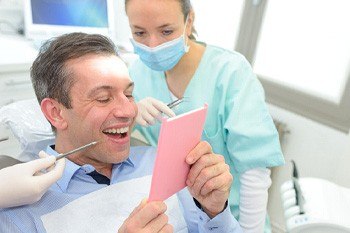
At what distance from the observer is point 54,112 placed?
3.71 feet

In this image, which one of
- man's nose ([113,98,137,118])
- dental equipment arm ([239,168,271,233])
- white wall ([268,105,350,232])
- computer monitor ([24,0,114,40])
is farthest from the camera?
computer monitor ([24,0,114,40])

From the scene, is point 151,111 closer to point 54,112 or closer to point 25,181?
point 54,112

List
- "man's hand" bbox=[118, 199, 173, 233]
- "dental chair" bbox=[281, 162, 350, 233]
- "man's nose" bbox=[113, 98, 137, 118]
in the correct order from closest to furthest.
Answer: "man's hand" bbox=[118, 199, 173, 233] < "dental chair" bbox=[281, 162, 350, 233] < "man's nose" bbox=[113, 98, 137, 118]

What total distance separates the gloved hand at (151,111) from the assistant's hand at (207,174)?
1.38ft

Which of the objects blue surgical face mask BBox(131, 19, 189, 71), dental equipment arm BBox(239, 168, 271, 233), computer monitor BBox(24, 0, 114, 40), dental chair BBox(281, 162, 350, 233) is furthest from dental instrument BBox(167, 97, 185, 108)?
computer monitor BBox(24, 0, 114, 40)

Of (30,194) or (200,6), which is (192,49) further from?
(200,6)

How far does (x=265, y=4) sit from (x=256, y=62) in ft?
1.20

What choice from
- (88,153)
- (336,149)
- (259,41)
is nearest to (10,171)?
(88,153)

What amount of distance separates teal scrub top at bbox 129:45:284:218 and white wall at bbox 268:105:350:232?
823 mm

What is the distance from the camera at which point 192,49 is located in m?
1.44

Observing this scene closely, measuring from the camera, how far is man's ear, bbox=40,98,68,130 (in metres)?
1.12

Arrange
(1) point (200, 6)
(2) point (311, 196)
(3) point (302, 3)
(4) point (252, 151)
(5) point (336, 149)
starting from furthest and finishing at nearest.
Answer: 1. (1) point (200, 6)
2. (3) point (302, 3)
3. (5) point (336, 149)
4. (4) point (252, 151)
5. (2) point (311, 196)

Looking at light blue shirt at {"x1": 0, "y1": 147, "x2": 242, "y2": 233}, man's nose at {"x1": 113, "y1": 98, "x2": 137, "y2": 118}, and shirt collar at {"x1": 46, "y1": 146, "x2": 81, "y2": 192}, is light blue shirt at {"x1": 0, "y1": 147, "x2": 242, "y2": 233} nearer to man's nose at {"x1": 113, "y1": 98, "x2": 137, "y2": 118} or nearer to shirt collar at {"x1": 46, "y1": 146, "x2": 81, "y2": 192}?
shirt collar at {"x1": 46, "y1": 146, "x2": 81, "y2": 192}

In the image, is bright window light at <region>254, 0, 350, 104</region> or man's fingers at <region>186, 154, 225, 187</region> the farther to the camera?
bright window light at <region>254, 0, 350, 104</region>
